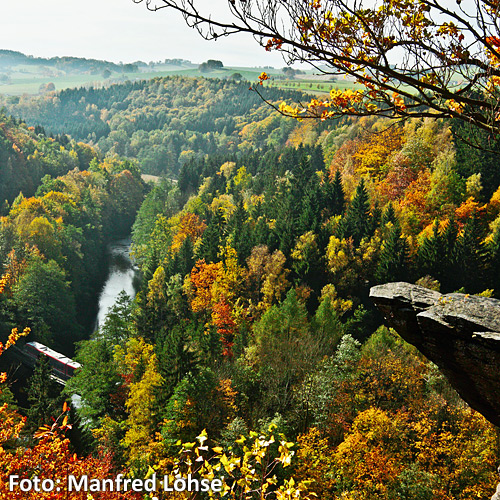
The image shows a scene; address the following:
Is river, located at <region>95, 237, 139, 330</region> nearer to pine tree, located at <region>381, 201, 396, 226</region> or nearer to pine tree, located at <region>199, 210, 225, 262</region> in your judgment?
pine tree, located at <region>199, 210, 225, 262</region>

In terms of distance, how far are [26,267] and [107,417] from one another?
3768cm

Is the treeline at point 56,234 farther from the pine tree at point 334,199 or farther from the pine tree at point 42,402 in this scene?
the pine tree at point 334,199

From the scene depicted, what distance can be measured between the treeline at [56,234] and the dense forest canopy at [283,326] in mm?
415

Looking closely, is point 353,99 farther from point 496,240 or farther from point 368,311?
point 496,240

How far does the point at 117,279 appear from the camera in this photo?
88.4m

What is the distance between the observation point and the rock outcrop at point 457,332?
1016cm

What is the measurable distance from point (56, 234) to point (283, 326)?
54.8 metres

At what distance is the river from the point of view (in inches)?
3021

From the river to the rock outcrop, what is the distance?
2485 inches

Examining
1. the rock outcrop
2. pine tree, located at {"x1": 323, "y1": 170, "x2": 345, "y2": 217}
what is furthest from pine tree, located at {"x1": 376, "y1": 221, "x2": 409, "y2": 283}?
the rock outcrop

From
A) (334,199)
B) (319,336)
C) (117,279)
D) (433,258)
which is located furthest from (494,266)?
(117,279)

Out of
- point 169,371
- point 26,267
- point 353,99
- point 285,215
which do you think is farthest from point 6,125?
point 353,99

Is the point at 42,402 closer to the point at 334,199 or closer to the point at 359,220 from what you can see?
the point at 359,220

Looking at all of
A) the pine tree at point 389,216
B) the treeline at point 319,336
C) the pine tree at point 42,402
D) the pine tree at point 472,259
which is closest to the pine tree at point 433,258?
the treeline at point 319,336
